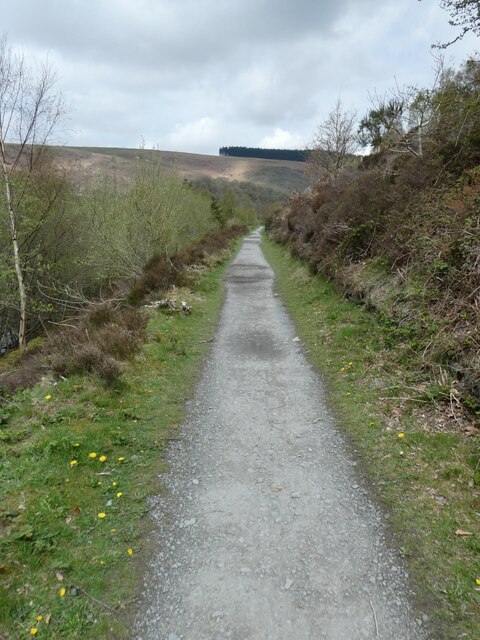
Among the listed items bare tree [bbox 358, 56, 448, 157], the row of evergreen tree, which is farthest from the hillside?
bare tree [bbox 358, 56, 448, 157]

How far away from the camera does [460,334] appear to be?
5.23m

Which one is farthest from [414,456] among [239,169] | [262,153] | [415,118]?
[262,153]

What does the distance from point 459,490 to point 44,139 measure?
1701cm

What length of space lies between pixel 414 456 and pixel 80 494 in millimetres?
3780

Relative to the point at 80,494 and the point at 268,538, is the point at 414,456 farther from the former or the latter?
the point at 80,494

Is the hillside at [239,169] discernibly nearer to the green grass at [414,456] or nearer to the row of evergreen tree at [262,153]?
the row of evergreen tree at [262,153]

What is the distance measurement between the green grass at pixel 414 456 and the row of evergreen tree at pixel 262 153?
488ft

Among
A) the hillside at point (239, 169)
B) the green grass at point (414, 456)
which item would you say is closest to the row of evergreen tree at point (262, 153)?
the hillside at point (239, 169)

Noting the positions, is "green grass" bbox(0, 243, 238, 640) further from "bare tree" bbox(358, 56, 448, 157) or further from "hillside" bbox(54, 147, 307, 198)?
"hillside" bbox(54, 147, 307, 198)

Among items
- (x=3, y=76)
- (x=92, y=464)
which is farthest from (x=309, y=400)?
(x=3, y=76)

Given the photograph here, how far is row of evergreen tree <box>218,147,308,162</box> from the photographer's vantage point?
145425 millimetres

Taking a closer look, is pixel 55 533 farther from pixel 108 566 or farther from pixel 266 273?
pixel 266 273

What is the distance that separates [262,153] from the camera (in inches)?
6038

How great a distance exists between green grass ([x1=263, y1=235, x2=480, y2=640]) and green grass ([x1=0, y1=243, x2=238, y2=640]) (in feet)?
7.83
